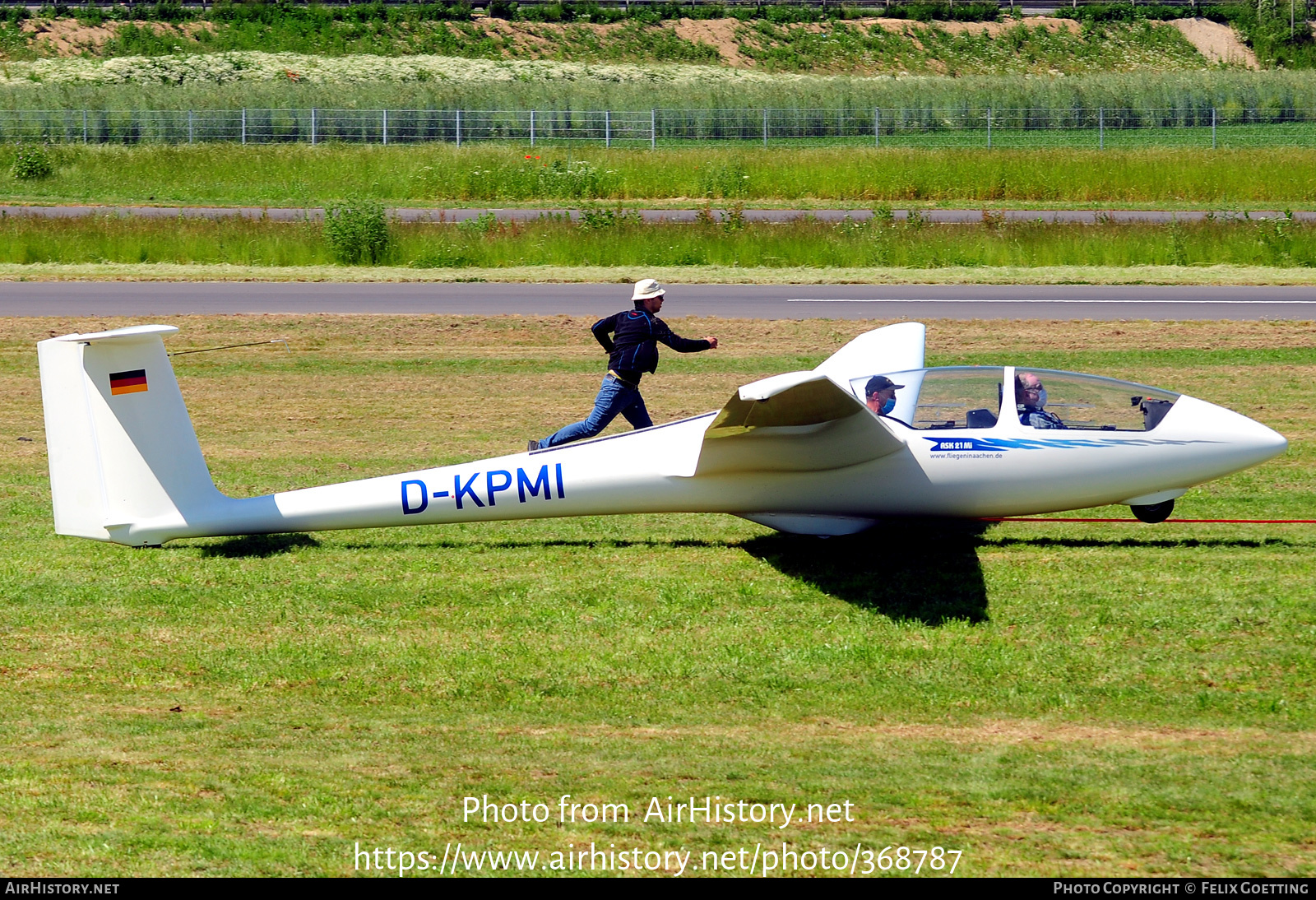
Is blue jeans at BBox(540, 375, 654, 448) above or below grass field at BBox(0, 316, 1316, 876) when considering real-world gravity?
above

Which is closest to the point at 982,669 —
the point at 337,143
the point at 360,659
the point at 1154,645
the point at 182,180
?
the point at 1154,645

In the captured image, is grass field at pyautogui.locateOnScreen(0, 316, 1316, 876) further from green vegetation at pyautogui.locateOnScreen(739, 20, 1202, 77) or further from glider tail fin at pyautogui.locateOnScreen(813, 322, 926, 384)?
green vegetation at pyautogui.locateOnScreen(739, 20, 1202, 77)

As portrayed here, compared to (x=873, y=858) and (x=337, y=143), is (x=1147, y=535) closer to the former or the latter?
(x=873, y=858)

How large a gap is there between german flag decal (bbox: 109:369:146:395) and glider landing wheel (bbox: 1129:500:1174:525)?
8.50 metres

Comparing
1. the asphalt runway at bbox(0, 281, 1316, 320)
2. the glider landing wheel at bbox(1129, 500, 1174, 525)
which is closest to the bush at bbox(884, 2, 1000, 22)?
the asphalt runway at bbox(0, 281, 1316, 320)

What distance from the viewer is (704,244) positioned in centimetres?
3003

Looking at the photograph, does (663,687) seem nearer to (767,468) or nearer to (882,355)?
(767,468)

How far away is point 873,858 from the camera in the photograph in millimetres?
5539

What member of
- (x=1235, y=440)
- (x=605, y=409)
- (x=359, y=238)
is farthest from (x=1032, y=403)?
(x=359, y=238)

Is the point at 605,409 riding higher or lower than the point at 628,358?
lower

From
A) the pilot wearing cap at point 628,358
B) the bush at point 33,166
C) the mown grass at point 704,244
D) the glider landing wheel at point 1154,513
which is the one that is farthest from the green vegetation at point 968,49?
the glider landing wheel at point 1154,513

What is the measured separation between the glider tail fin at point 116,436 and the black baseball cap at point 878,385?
5.65 m

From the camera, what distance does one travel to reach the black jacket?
11.4 metres

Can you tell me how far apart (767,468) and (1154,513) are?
12.0 feet
